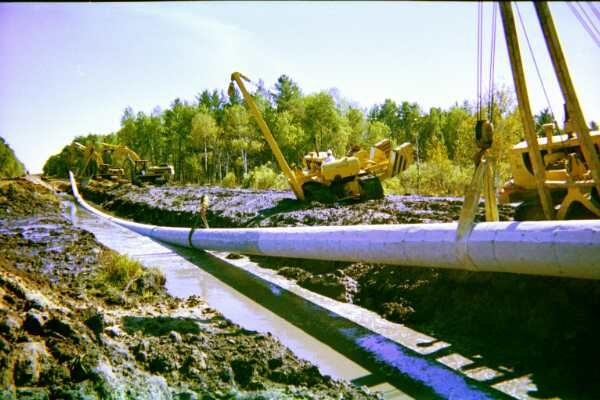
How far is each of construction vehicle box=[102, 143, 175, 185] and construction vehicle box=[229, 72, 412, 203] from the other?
702 inches

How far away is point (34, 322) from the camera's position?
3.76 meters

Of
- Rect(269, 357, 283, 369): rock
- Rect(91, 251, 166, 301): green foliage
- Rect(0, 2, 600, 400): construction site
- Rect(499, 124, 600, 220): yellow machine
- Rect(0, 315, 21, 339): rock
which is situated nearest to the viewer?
Rect(0, 315, 21, 339): rock

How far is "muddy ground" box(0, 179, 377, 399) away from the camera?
3320 mm

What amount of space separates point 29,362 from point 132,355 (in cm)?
88

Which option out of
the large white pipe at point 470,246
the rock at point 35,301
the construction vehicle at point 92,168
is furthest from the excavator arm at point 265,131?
the construction vehicle at point 92,168

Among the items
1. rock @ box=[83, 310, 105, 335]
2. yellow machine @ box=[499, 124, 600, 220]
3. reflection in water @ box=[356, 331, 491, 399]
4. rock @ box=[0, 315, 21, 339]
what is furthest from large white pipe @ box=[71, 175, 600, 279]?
rock @ box=[0, 315, 21, 339]

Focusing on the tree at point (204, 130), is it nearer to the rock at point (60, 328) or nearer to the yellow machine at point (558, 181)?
the yellow machine at point (558, 181)

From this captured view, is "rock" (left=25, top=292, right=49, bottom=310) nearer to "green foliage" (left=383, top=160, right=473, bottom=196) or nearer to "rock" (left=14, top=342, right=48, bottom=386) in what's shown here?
"rock" (left=14, top=342, right=48, bottom=386)

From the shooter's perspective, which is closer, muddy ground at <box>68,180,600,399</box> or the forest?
muddy ground at <box>68,180,600,399</box>

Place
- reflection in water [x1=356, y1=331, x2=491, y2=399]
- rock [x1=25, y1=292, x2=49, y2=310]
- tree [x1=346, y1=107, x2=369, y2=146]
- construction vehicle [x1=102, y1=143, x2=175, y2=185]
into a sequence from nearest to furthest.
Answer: rock [x1=25, y1=292, x2=49, y2=310] → reflection in water [x1=356, y1=331, x2=491, y2=399] → construction vehicle [x1=102, y1=143, x2=175, y2=185] → tree [x1=346, y1=107, x2=369, y2=146]

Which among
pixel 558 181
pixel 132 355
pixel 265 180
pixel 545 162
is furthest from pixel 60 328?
pixel 265 180

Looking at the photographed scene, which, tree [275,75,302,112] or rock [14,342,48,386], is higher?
tree [275,75,302,112]

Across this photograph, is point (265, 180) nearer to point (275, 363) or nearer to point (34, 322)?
point (275, 363)

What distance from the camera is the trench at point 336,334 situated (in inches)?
182
